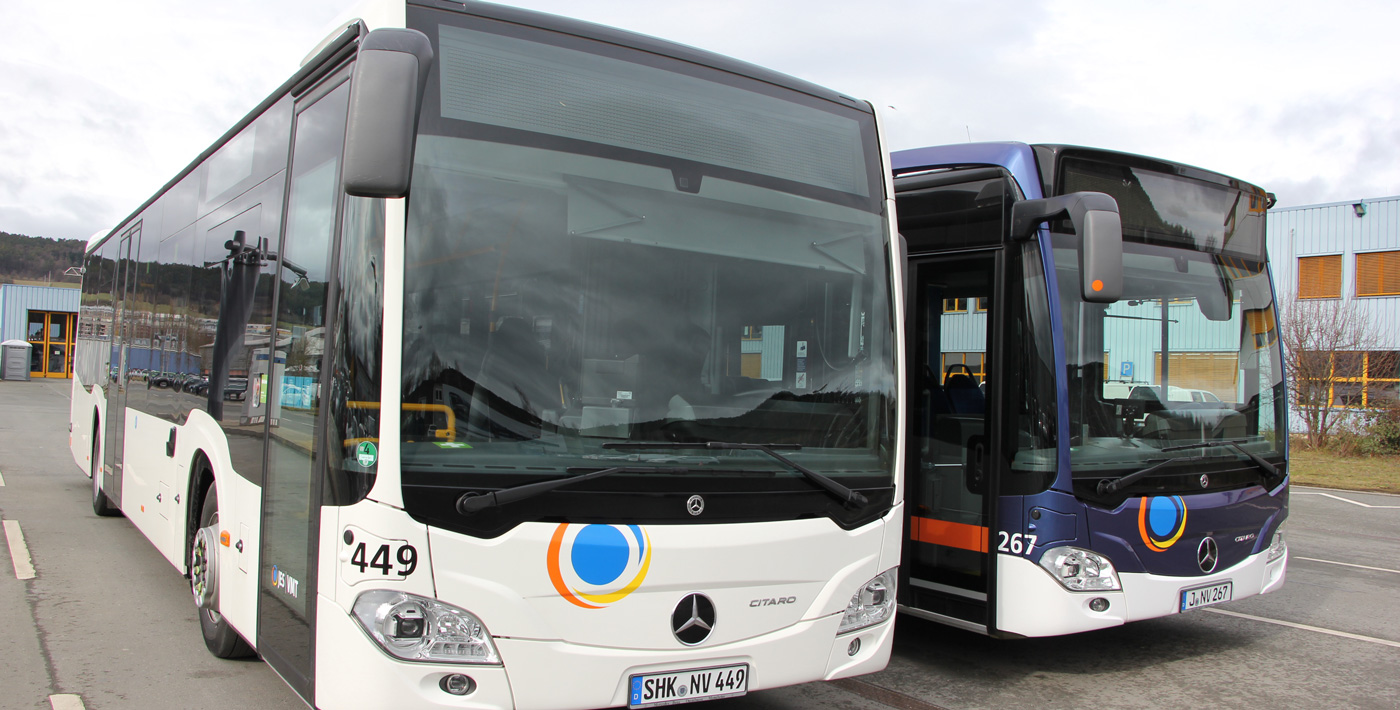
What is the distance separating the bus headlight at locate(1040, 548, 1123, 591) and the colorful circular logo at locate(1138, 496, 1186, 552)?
31cm

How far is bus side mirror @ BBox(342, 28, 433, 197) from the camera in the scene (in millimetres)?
3092

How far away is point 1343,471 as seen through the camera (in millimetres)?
19953

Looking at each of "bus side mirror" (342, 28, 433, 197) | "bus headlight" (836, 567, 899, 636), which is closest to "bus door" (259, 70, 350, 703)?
"bus side mirror" (342, 28, 433, 197)

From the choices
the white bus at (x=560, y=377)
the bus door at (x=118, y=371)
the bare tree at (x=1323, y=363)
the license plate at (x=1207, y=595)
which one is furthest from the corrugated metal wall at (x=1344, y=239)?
the bus door at (x=118, y=371)

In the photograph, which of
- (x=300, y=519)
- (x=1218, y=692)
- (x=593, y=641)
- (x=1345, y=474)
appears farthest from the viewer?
(x=1345, y=474)

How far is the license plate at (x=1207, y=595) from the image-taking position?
222 inches

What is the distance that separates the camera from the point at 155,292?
739 centimetres

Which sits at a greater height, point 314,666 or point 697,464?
point 697,464

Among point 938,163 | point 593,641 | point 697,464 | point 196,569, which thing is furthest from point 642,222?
point 196,569

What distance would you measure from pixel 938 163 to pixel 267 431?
4.03m

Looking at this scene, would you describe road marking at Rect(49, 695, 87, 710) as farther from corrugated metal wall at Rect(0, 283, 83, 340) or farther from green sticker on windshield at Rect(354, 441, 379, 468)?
corrugated metal wall at Rect(0, 283, 83, 340)

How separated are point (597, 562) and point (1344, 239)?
31724 millimetres

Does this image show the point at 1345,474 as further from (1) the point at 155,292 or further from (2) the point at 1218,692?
(1) the point at 155,292

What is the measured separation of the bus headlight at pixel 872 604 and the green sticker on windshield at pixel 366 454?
1990 millimetres
